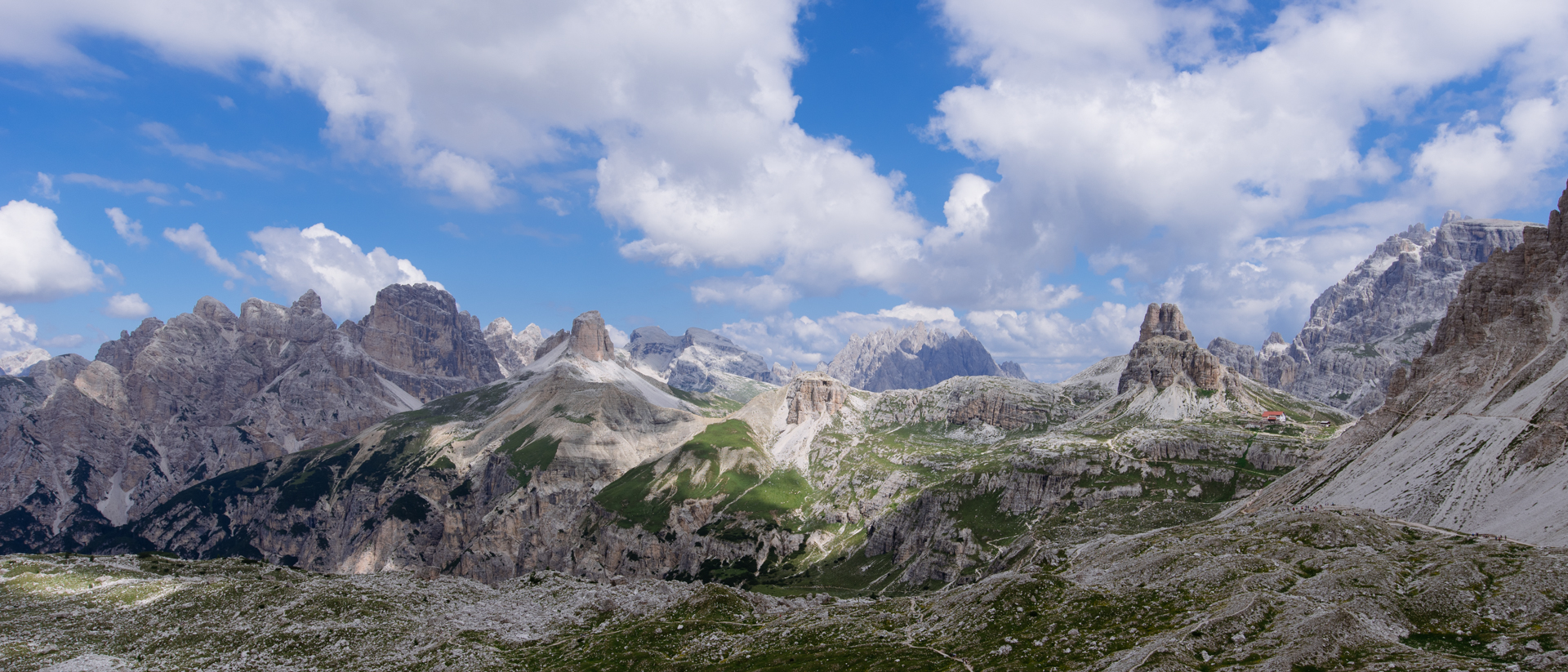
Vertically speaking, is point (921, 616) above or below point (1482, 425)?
below

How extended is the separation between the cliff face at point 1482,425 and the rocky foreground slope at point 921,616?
71.3 ft

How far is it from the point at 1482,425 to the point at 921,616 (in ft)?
356

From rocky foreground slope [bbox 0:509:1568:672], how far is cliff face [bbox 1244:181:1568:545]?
2175cm

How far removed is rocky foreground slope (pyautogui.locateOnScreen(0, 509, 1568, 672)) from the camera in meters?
56.9

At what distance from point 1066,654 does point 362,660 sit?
246 ft

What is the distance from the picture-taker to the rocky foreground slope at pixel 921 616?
56875 mm

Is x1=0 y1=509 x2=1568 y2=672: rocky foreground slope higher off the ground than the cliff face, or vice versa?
the cliff face

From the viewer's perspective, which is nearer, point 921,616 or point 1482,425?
point 921,616

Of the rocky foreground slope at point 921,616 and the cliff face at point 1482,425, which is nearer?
the rocky foreground slope at point 921,616

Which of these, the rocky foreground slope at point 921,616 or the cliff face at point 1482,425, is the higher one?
the cliff face at point 1482,425

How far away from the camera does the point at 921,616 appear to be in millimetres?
87562

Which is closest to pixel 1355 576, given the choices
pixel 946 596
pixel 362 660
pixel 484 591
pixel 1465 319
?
pixel 946 596

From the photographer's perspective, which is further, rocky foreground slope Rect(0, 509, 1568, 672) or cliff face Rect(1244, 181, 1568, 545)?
cliff face Rect(1244, 181, 1568, 545)

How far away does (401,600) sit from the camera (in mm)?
102562
